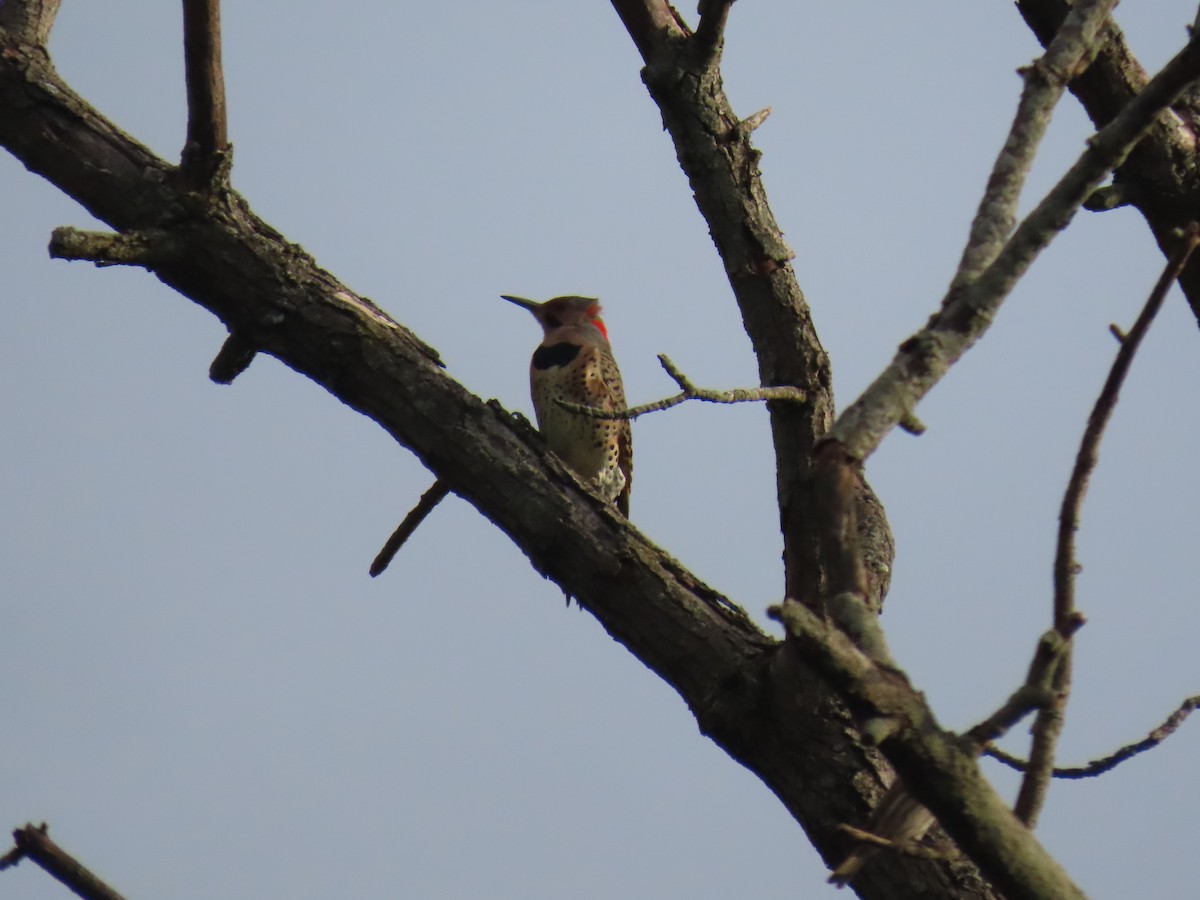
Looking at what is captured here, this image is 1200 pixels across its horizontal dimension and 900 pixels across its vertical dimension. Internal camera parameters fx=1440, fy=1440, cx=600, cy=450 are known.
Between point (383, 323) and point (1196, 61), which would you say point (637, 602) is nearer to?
point (383, 323)

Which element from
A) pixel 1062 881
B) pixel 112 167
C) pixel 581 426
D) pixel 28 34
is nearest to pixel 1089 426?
pixel 1062 881

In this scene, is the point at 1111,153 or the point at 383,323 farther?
the point at 383,323

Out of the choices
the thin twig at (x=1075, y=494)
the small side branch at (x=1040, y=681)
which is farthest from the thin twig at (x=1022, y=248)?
the small side branch at (x=1040, y=681)

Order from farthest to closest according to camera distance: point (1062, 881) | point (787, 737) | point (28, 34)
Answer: point (28, 34)
point (787, 737)
point (1062, 881)

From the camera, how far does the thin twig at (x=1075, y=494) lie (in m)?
1.81

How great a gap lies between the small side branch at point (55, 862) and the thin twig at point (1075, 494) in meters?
1.55

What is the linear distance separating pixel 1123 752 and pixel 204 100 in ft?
7.74

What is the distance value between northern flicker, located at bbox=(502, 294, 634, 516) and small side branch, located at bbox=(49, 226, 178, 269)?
8.45ft

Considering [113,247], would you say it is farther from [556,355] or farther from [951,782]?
[556,355]

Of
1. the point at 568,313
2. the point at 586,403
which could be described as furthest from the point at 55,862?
the point at 568,313

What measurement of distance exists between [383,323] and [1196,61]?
1.89 m

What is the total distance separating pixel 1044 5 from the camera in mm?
3326

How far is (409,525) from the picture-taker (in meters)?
3.66

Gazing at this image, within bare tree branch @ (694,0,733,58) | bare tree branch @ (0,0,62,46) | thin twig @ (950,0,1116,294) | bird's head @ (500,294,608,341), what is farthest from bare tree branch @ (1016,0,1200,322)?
bird's head @ (500,294,608,341)
